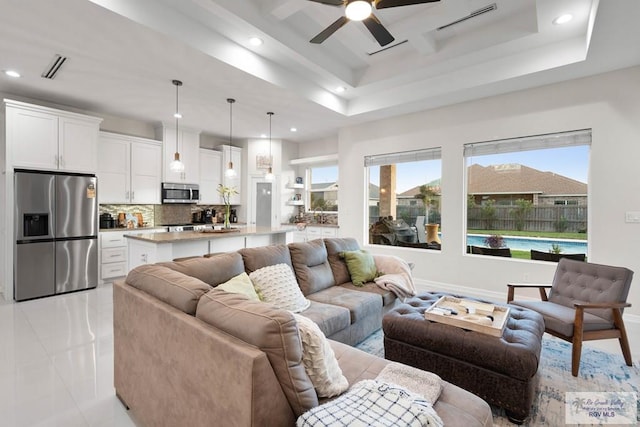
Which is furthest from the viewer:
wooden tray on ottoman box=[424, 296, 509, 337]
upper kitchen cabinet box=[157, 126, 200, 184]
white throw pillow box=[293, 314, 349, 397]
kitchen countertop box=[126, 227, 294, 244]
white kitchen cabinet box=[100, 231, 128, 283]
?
upper kitchen cabinet box=[157, 126, 200, 184]

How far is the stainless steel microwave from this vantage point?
19.8 ft

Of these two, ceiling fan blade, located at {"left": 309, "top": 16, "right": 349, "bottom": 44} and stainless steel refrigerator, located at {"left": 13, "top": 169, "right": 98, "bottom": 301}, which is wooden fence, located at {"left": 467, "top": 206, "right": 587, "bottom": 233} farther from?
stainless steel refrigerator, located at {"left": 13, "top": 169, "right": 98, "bottom": 301}

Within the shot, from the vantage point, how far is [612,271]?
2.73 m

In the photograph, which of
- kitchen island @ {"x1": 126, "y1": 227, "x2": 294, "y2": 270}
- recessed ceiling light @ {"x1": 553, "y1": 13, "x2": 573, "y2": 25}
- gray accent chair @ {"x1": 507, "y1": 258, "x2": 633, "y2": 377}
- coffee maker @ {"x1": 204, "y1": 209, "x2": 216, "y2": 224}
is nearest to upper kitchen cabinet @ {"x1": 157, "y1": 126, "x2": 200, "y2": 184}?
coffee maker @ {"x1": 204, "y1": 209, "x2": 216, "y2": 224}

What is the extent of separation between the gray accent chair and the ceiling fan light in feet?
8.98

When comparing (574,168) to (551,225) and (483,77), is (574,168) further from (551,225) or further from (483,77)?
(483,77)

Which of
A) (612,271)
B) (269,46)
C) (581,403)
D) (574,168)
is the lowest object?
(581,403)

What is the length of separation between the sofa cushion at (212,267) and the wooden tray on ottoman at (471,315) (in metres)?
1.55

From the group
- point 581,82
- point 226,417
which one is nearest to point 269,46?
point 226,417

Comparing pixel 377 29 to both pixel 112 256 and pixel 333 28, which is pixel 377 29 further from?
pixel 112 256

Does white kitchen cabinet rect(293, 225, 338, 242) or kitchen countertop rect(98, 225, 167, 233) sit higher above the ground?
kitchen countertop rect(98, 225, 167, 233)

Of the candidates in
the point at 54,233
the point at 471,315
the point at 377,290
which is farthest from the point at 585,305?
the point at 54,233

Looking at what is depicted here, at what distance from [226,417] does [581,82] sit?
509 centimetres

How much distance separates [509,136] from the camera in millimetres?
4332
